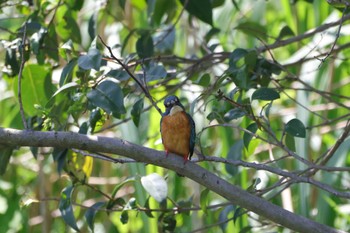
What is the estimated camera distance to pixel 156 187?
3.16m

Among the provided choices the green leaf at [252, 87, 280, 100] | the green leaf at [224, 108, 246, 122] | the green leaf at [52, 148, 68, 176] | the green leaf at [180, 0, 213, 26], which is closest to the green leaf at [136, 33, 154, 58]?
the green leaf at [180, 0, 213, 26]

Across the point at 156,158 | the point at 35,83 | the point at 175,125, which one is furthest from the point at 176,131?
the point at 35,83

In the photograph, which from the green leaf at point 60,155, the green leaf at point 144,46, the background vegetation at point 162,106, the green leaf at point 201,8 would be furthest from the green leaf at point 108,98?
the green leaf at point 201,8

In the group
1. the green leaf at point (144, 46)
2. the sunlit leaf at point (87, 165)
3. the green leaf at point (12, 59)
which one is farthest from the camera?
the green leaf at point (144, 46)

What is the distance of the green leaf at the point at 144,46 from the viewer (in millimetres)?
3894

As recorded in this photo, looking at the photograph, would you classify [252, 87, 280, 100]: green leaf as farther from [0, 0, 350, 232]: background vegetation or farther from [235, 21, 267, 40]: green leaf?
Answer: [235, 21, 267, 40]: green leaf

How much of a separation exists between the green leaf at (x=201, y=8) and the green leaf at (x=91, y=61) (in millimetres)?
969

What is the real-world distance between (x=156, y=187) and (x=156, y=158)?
0.36 m

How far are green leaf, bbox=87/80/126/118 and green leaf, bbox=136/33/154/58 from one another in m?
0.82

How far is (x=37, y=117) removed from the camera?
3582mm

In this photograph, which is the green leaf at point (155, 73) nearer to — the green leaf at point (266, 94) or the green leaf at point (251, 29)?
the green leaf at point (266, 94)

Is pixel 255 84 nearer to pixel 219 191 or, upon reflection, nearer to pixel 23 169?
pixel 219 191

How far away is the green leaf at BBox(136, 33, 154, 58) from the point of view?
389 cm

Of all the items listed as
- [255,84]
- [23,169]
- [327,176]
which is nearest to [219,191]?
[255,84]
